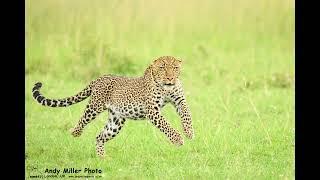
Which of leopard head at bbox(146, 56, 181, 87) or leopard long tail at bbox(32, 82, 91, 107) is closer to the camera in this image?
leopard head at bbox(146, 56, 181, 87)

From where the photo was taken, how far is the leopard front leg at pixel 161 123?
10.7 meters

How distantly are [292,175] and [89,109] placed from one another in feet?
8.80

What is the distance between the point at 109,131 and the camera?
36.5ft

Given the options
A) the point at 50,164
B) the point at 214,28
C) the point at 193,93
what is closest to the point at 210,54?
the point at 214,28

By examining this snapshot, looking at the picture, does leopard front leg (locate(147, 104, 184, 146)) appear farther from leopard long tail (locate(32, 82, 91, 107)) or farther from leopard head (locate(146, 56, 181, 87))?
leopard long tail (locate(32, 82, 91, 107))

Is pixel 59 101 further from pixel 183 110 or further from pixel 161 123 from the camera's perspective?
pixel 183 110

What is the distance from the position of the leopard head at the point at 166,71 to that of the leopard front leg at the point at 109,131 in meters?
0.70

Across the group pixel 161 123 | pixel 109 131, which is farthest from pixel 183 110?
pixel 109 131

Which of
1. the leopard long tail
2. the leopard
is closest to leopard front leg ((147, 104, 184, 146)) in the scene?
the leopard

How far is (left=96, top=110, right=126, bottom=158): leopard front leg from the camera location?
11062 millimetres

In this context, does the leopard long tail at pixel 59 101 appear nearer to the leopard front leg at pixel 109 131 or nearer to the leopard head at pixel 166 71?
the leopard front leg at pixel 109 131

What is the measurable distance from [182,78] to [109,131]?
3.34 metres

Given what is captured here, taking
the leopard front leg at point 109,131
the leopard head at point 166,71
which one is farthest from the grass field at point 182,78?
the leopard head at point 166,71

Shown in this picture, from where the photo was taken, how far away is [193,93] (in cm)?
1395
